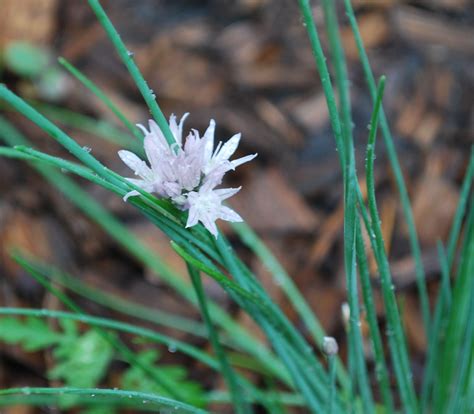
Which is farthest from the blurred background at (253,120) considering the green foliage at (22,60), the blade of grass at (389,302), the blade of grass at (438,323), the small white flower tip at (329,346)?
the small white flower tip at (329,346)

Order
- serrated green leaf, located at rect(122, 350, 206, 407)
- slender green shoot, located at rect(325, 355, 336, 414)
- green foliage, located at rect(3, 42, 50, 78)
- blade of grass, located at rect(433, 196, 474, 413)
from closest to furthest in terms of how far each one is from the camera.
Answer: slender green shoot, located at rect(325, 355, 336, 414)
blade of grass, located at rect(433, 196, 474, 413)
serrated green leaf, located at rect(122, 350, 206, 407)
green foliage, located at rect(3, 42, 50, 78)

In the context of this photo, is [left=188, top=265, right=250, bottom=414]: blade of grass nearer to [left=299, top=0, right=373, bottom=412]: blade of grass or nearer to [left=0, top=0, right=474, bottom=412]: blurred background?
[left=299, top=0, right=373, bottom=412]: blade of grass

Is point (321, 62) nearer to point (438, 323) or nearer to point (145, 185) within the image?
point (145, 185)

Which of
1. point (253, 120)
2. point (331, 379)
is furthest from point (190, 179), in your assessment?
point (253, 120)

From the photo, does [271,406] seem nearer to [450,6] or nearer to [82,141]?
[82,141]

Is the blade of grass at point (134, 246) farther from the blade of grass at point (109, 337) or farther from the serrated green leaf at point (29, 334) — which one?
the blade of grass at point (109, 337)

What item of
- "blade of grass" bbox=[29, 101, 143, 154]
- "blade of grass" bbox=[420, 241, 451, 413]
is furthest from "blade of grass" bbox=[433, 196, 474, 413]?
"blade of grass" bbox=[29, 101, 143, 154]

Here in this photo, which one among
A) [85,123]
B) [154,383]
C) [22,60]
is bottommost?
[154,383]

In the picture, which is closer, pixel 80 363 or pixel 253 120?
pixel 80 363
